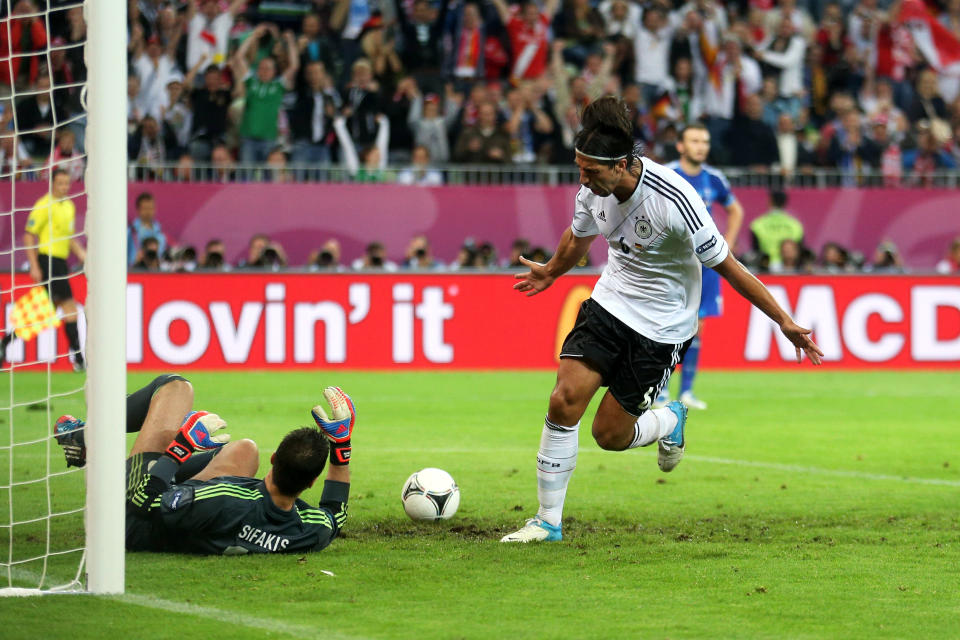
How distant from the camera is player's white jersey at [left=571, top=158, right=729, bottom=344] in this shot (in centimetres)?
640

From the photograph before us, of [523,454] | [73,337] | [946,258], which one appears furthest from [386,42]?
[523,454]

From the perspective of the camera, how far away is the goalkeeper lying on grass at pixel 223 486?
5836 mm

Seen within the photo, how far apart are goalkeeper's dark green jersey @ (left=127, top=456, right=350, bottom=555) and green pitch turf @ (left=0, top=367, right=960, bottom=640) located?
0.32 feet

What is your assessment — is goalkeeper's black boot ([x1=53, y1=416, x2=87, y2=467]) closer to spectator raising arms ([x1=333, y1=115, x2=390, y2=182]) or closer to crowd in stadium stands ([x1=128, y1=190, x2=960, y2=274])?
crowd in stadium stands ([x1=128, y1=190, x2=960, y2=274])

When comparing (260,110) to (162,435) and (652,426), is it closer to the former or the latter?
(652,426)

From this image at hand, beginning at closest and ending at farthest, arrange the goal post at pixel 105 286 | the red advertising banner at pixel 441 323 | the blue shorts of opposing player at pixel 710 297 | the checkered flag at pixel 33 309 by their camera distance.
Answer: the goal post at pixel 105 286, the checkered flag at pixel 33 309, the blue shorts of opposing player at pixel 710 297, the red advertising banner at pixel 441 323

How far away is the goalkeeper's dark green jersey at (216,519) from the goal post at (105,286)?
758 millimetres

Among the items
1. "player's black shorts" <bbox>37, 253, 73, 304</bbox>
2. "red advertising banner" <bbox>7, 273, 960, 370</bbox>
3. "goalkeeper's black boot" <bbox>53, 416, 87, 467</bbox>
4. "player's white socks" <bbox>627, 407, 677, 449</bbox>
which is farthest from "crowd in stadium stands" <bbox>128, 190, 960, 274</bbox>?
"goalkeeper's black boot" <bbox>53, 416, 87, 467</bbox>

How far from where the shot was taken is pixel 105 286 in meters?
5.08

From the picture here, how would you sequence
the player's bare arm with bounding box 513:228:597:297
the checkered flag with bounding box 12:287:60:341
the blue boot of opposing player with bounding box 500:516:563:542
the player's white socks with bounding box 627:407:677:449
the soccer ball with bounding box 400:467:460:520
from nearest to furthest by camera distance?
the blue boot of opposing player with bounding box 500:516:563:542
the player's bare arm with bounding box 513:228:597:297
the soccer ball with bounding box 400:467:460:520
the player's white socks with bounding box 627:407:677:449
the checkered flag with bounding box 12:287:60:341

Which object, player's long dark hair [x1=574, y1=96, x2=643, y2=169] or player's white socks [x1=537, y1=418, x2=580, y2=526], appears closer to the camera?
player's long dark hair [x1=574, y1=96, x2=643, y2=169]

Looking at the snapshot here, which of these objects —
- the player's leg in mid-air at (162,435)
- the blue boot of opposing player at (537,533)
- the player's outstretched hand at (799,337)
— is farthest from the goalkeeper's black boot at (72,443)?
the player's outstretched hand at (799,337)

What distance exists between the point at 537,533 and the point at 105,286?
2.43 m

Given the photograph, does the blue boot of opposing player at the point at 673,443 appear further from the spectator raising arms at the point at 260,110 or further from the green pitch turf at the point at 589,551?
the spectator raising arms at the point at 260,110
